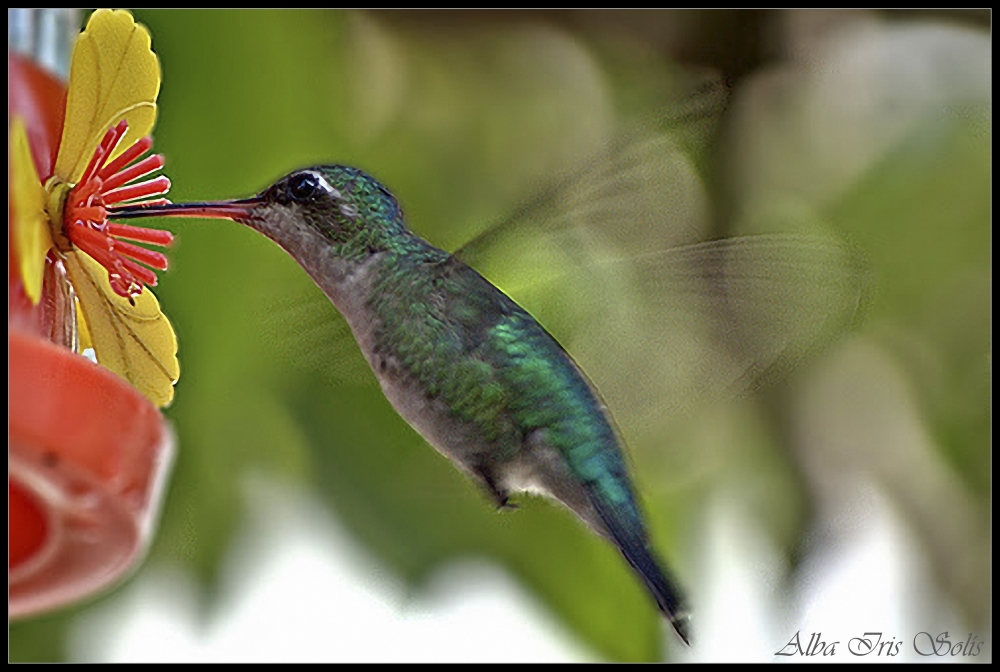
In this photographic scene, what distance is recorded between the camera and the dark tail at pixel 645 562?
131 centimetres

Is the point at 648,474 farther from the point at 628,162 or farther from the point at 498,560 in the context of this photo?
the point at 628,162

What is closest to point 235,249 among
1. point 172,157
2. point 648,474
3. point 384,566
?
point 172,157

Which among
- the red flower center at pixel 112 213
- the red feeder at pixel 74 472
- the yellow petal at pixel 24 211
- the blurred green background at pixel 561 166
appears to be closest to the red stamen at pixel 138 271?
the red flower center at pixel 112 213

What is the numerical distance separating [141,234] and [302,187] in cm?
24

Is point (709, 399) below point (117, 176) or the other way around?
below

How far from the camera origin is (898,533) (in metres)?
2.97

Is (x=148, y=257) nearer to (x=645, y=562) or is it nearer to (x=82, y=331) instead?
(x=82, y=331)

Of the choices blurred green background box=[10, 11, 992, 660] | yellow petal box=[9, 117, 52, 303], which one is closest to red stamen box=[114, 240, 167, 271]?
yellow petal box=[9, 117, 52, 303]

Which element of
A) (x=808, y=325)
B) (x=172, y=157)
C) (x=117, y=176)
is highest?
(x=117, y=176)

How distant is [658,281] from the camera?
1471mm

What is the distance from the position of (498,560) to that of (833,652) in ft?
2.53

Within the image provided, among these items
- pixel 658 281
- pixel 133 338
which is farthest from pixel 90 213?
pixel 658 281

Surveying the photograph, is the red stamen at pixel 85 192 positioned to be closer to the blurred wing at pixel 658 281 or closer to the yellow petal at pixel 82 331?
the yellow petal at pixel 82 331

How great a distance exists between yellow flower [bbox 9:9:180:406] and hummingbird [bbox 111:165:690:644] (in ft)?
0.18
